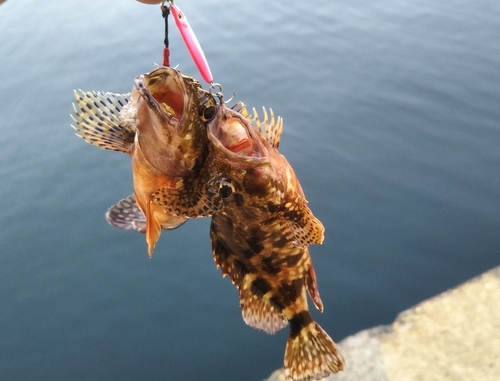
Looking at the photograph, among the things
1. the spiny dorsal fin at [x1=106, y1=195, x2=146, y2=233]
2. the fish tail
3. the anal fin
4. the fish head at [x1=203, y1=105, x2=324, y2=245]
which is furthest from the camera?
the fish tail

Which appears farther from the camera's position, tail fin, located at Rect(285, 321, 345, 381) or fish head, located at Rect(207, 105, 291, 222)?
tail fin, located at Rect(285, 321, 345, 381)

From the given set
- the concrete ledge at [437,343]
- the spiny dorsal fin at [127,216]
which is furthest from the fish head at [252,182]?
the concrete ledge at [437,343]

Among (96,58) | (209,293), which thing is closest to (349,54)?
(96,58)

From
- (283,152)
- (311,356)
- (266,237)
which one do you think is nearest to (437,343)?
(311,356)

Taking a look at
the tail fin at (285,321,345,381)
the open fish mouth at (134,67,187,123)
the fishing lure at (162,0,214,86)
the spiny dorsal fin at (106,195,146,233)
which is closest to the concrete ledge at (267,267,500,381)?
the tail fin at (285,321,345,381)

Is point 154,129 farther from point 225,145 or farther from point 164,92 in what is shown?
point 225,145

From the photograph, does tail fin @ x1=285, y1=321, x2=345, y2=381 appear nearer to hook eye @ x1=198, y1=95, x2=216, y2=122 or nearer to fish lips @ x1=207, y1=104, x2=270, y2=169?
fish lips @ x1=207, y1=104, x2=270, y2=169

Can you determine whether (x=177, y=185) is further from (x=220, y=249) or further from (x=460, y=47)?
(x=460, y=47)
